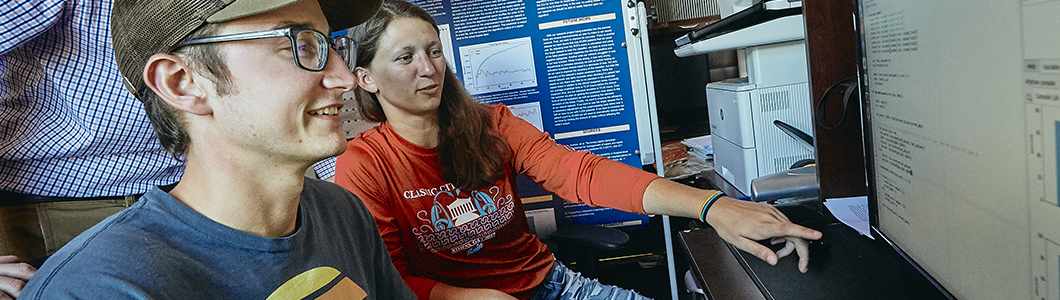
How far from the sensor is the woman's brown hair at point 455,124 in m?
1.47

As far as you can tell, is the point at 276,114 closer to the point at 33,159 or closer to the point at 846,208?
the point at 846,208

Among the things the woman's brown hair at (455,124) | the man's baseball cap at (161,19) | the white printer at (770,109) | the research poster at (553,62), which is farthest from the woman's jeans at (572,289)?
the man's baseball cap at (161,19)

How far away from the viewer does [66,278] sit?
2.08 ft

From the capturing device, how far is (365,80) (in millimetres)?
1514

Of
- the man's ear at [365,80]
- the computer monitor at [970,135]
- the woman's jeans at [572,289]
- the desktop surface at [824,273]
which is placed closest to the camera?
Answer: the computer monitor at [970,135]

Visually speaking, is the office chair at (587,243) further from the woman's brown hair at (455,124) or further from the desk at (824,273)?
the desk at (824,273)

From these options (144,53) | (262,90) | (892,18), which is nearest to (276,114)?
(262,90)

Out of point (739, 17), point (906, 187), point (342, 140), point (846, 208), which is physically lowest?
point (846, 208)

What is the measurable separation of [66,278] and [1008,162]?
0.91m

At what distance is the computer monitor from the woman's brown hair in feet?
3.07

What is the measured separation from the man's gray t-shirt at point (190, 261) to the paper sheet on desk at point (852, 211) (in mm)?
814

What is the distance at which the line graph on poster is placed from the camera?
7.51 feet

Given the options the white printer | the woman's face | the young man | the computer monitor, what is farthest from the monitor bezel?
the woman's face

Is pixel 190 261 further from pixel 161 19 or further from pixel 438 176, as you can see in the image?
pixel 438 176
